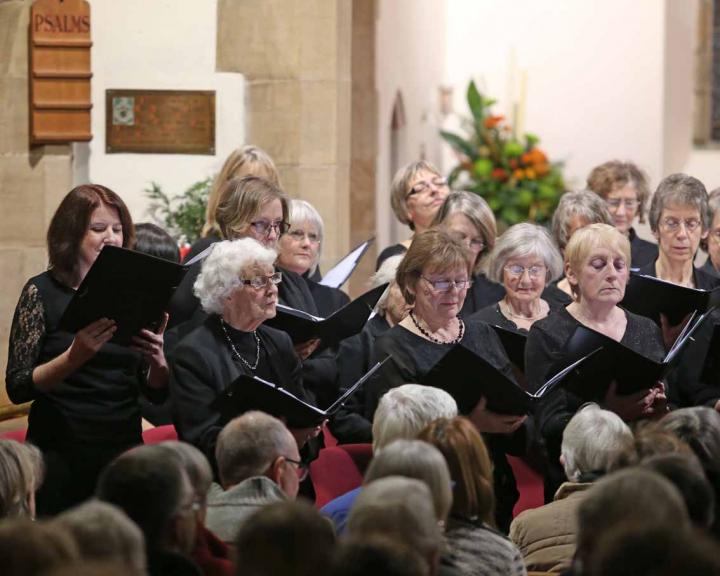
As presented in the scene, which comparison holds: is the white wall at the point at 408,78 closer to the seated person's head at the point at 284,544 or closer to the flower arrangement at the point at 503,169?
the flower arrangement at the point at 503,169

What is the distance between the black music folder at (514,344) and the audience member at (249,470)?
1547mm

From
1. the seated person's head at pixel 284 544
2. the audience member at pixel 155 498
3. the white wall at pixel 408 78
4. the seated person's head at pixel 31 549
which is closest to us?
the seated person's head at pixel 31 549

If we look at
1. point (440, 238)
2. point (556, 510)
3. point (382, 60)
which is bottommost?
point (556, 510)

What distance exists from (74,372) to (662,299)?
7.28 ft

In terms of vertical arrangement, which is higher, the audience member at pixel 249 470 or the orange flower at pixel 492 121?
the orange flower at pixel 492 121

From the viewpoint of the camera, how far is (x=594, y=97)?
1259cm

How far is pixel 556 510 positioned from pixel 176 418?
125 centimetres

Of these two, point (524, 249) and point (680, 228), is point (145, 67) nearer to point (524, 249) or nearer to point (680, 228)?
point (524, 249)

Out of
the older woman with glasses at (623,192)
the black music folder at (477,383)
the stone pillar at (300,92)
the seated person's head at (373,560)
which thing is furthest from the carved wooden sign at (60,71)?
the seated person's head at (373,560)

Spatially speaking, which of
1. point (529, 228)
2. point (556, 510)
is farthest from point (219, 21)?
point (556, 510)

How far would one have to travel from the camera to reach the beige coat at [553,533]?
A: 14.8 ft

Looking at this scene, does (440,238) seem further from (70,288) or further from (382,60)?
(382,60)

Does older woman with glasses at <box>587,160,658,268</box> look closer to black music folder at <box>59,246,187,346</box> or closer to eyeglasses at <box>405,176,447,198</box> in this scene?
eyeglasses at <box>405,176,447,198</box>

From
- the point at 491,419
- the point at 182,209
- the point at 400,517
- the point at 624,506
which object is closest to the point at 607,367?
the point at 491,419
